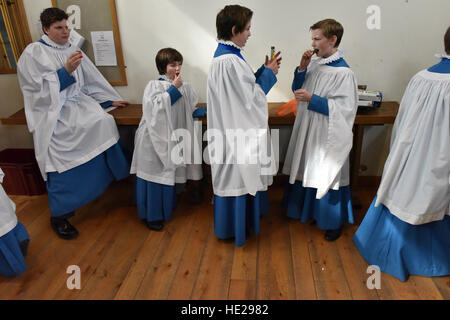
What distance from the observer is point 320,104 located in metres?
2.02

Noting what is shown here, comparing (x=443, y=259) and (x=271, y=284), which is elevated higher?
(x=443, y=259)

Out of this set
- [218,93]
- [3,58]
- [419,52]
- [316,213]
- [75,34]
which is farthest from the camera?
[3,58]

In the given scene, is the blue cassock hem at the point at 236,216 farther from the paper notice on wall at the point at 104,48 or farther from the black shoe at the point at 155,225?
the paper notice on wall at the point at 104,48

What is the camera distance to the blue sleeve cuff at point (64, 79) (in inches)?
89.7

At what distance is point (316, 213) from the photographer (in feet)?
7.70

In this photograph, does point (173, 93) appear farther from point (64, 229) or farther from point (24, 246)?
point (24, 246)

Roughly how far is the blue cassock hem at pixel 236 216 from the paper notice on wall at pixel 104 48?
4.96 feet

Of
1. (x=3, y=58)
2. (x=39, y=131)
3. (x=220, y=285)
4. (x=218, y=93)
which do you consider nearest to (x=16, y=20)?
(x=3, y=58)

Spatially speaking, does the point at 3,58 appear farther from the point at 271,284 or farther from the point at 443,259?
the point at 443,259

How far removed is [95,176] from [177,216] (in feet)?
2.15

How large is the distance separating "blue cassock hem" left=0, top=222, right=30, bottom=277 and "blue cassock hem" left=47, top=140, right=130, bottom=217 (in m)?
0.32

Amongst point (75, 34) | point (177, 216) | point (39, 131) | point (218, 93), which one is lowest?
→ point (177, 216)

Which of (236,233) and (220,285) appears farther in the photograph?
(236,233)

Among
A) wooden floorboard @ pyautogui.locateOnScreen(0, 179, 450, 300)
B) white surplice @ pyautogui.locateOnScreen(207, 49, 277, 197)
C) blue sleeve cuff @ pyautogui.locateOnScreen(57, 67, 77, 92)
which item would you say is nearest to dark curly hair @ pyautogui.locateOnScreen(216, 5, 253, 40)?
white surplice @ pyautogui.locateOnScreen(207, 49, 277, 197)
